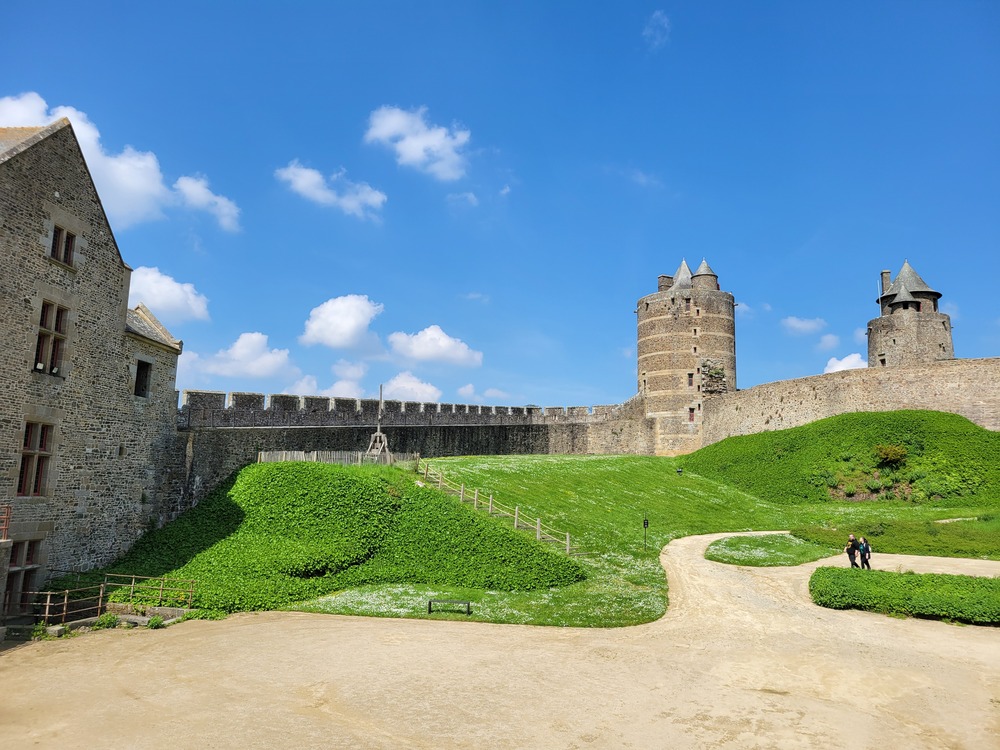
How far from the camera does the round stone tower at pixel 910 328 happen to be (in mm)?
49906

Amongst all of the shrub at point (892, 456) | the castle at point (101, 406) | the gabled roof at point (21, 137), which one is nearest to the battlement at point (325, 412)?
the castle at point (101, 406)

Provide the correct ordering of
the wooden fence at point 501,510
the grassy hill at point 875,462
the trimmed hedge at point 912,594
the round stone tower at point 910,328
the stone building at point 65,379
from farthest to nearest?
the round stone tower at point 910,328, the grassy hill at point 875,462, the wooden fence at point 501,510, the stone building at point 65,379, the trimmed hedge at point 912,594

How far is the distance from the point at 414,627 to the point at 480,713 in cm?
586

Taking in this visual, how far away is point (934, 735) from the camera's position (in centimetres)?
1006

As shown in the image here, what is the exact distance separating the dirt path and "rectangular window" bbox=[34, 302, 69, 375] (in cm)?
809

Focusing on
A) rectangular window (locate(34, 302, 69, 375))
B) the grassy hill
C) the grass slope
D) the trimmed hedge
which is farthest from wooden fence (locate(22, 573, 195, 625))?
the grassy hill

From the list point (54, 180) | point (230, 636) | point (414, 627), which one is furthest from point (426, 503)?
point (54, 180)

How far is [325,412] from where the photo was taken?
3269 cm

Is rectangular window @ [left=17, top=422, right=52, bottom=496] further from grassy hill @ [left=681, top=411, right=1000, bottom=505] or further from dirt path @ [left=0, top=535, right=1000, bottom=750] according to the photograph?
grassy hill @ [left=681, top=411, right=1000, bottom=505]

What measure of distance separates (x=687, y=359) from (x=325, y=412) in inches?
1172

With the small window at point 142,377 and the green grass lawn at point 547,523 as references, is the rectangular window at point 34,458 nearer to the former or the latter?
the green grass lawn at point 547,523

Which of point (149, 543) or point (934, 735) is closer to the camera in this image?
point (934, 735)

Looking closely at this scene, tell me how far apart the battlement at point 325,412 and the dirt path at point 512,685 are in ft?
40.5

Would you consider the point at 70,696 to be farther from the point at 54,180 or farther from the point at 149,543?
the point at 54,180
